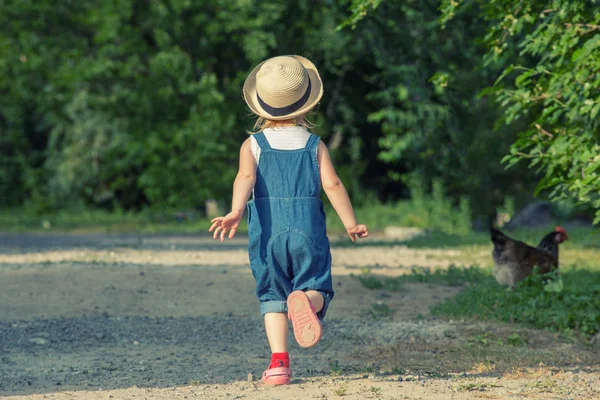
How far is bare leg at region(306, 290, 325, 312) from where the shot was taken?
5179 millimetres

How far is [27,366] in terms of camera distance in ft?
20.3

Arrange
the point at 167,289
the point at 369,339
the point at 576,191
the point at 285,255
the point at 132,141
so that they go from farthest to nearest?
the point at 132,141
the point at 167,289
the point at 369,339
the point at 576,191
the point at 285,255

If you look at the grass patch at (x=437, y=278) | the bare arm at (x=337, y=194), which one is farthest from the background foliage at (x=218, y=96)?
the bare arm at (x=337, y=194)

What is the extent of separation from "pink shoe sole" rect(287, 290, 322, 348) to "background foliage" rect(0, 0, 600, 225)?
13.4 meters

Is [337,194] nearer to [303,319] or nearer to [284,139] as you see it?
[284,139]

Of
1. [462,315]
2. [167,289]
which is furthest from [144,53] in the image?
[462,315]

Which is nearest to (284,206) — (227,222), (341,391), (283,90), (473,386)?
(227,222)

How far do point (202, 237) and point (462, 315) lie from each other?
10.7 meters

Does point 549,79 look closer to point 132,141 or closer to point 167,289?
point 167,289

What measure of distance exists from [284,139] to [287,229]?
52 centimetres

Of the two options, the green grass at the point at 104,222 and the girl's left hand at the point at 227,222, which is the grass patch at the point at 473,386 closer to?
the girl's left hand at the point at 227,222

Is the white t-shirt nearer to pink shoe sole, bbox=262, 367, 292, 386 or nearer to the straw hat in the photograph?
the straw hat

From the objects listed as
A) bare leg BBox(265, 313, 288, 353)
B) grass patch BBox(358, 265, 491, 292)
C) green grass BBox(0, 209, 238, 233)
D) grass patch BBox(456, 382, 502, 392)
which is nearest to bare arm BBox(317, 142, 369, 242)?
bare leg BBox(265, 313, 288, 353)

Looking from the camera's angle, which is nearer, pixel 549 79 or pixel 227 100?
pixel 549 79
